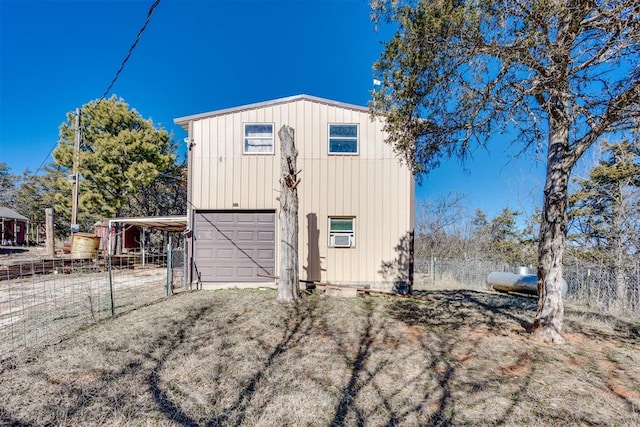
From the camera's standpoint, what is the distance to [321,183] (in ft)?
26.0

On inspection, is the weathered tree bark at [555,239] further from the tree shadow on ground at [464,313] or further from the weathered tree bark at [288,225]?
the weathered tree bark at [288,225]

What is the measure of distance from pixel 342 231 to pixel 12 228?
30.1 metres

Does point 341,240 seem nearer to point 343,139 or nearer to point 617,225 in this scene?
point 343,139

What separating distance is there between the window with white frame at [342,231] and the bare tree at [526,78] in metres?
3.33

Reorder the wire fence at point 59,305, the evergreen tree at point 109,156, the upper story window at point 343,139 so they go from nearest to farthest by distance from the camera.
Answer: the wire fence at point 59,305 → the upper story window at point 343,139 → the evergreen tree at point 109,156

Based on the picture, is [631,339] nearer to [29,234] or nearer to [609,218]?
[609,218]

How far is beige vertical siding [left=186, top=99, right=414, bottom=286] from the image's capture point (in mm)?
7852

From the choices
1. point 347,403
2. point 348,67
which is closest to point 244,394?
point 347,403

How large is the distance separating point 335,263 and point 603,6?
→ 639cm

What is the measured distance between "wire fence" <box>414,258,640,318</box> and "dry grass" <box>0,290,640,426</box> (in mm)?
2237

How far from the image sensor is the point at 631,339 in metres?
4.45

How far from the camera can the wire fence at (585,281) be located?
656 cm

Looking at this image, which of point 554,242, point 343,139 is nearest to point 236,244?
point 343,139

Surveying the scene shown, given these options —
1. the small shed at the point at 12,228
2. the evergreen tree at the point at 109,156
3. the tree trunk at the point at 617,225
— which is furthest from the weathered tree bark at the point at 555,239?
the small shed at the point at 12,228
